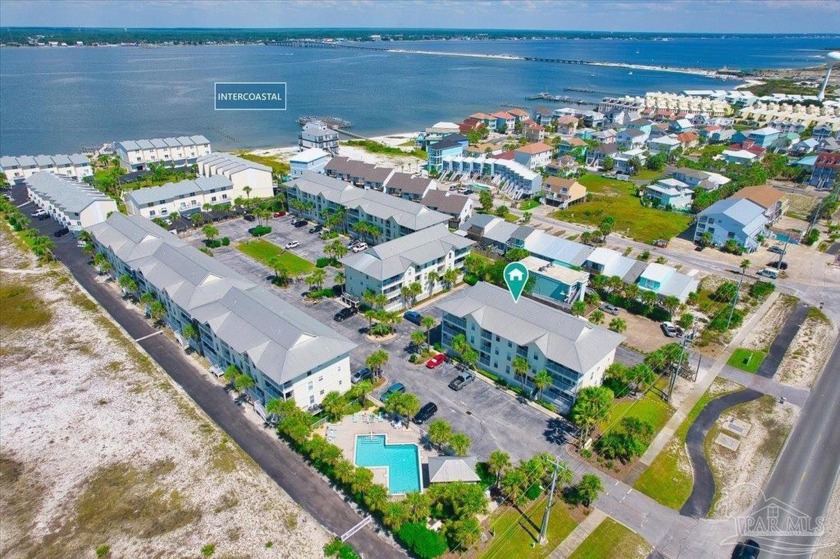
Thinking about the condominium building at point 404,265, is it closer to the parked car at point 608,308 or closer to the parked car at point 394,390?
→ the parked car at point 394,390

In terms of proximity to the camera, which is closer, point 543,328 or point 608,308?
point 543,328

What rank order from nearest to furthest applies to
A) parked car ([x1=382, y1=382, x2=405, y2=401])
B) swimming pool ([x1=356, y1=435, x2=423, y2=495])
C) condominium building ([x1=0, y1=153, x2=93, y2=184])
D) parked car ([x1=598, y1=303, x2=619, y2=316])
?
swimming pool ([x1=356, y1=435, x2=423, y2=495])
parked car ([x1=382, y1=382, x2=405, y2=401])
parked car ([x1=598, y1=303, x2=619, y2=316])
condominium building ([x1=0, y1=153, x2=93, y2=184])

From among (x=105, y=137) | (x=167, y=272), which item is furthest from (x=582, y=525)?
(x=105, y=137)

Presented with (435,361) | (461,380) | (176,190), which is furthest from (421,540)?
(176,190)

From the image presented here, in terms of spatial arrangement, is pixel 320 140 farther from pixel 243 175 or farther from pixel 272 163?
pixel 243 175

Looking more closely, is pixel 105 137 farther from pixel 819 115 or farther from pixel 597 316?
pixel 819 115

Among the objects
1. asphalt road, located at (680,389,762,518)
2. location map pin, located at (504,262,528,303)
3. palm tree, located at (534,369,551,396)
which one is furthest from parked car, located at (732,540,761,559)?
location map pin, located at (504,262,528,303)

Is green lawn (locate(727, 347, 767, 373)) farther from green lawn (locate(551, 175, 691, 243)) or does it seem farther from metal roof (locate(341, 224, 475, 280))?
metal roof (locate(341, 224, 475, 280))

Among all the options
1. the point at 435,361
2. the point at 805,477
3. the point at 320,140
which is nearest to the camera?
the point at 805,477
